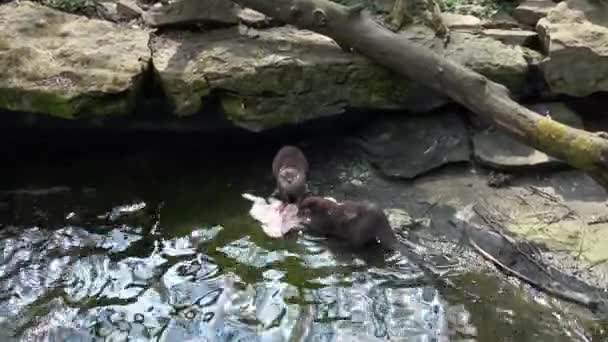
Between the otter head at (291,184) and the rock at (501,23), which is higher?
the rock at (501,23)

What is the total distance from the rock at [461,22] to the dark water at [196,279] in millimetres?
2192

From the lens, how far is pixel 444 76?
6699 mm

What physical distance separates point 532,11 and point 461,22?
2.52 ft

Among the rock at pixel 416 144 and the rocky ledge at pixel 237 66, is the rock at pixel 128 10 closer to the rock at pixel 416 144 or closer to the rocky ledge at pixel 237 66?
the rocky ledge at pixel 237 66

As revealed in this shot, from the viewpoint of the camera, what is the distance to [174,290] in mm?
5621

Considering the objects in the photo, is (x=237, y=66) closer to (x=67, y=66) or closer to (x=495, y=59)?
(x=67, y=66)

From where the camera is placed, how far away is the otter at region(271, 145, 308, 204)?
6656mm

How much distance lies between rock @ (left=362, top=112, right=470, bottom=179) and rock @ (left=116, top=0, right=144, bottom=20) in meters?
2.71

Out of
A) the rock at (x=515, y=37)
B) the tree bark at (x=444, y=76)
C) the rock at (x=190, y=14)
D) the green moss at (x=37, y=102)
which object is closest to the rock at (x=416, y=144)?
the tree bark at (x=444, y=76)

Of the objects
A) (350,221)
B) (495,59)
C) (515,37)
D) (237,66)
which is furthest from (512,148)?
(237,66)

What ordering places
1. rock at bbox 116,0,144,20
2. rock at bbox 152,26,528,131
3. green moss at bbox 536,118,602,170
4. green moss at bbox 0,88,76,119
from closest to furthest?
green moss at bbox 536,118,602,170, green moss at bbox 0,88,76,119, rock at bbox 152,26,528,131, rock at bbox 116,0,144,20

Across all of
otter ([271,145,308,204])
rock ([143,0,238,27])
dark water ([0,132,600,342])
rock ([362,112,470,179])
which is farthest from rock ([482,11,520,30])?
rock ([143,0,238,27])

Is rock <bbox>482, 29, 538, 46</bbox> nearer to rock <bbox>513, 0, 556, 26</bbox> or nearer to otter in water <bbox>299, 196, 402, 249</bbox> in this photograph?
rock <bbox>513, 0, 556, 26</bbox>

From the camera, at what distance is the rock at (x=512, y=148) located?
6.98 m
